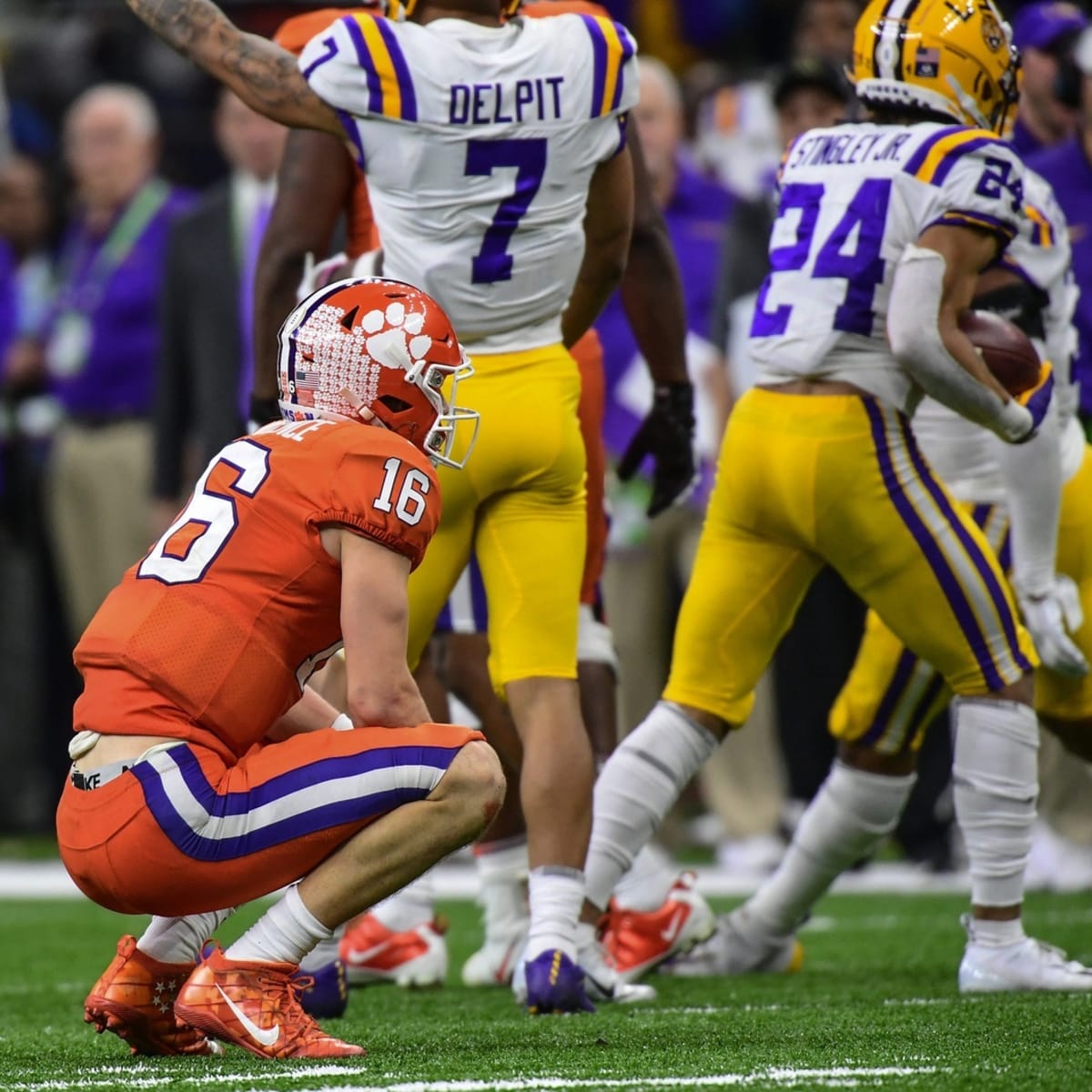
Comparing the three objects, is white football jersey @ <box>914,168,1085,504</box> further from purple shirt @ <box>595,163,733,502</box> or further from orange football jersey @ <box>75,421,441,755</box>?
purple shirt @ <box>595,163,733,502</box>

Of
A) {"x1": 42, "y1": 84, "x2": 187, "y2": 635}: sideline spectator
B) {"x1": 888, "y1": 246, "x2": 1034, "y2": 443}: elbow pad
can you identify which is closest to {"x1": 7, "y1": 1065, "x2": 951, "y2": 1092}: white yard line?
{"x1": 888, "y1": 246, "x2": 1034, "y2": 443}: elbow pad

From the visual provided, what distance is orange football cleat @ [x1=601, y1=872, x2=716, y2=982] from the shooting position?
4.83 metres

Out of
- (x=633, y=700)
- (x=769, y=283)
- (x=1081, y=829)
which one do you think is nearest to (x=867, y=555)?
(x=769, y=283)

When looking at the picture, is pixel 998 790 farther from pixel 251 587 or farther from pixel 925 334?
pixel 251 587

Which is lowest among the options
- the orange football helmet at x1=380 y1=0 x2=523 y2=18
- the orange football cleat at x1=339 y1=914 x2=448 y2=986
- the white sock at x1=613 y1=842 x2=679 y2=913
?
the orange football cleat at x1=339 y1=914 x2=448 y2=986

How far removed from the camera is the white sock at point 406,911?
5.01 metres

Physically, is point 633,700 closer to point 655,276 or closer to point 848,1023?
point 655,276

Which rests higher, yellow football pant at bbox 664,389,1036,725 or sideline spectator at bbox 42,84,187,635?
yellow football pant at bbox 664,389,1036,725

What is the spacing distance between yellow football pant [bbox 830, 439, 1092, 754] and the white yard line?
1.56m

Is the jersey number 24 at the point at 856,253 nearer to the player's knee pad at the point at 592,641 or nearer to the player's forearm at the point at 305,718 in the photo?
the player's knee pad at the point at 592,641

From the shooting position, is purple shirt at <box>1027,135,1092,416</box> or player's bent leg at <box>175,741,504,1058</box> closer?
player's bent leg at <box>175,741,504,1058</box>


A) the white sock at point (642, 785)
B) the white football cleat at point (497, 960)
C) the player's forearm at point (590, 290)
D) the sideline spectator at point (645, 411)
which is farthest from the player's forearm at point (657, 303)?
the sideline spectator at point (645, 411)

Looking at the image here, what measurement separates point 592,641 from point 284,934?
1781 mm

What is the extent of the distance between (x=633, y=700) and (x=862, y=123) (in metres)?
3.59
